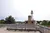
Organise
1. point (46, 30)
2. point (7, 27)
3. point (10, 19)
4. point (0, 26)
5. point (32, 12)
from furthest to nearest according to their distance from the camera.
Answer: point (10, 19)
point (32, 12)
point (0, 26)
point (7, 27)
point (46, 30)

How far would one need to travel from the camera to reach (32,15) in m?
18.7

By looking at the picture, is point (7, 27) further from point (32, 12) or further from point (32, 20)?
point (32, 12)

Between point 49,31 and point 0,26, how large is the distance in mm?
7456

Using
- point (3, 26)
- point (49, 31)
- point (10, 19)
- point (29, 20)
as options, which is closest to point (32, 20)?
point (29, 20)

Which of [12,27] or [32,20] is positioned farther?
[32,20]

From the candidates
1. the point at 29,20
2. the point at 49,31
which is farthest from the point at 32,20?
the point at 49,31

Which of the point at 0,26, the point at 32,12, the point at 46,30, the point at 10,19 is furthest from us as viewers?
the point at 10,19

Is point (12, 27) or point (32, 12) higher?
point (32, 12)

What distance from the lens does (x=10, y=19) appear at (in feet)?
79.0

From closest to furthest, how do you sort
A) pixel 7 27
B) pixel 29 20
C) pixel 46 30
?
1. pixel 46 30
2. pixel 7 27
3. pixel 29 20

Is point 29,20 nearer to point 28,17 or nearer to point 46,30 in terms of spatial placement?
point 28,17

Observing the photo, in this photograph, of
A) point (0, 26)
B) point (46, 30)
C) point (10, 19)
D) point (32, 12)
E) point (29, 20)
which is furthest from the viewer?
point (10, 19)

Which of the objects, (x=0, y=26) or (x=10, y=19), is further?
(x=10, y=19)

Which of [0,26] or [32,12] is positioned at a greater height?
[32,12]
